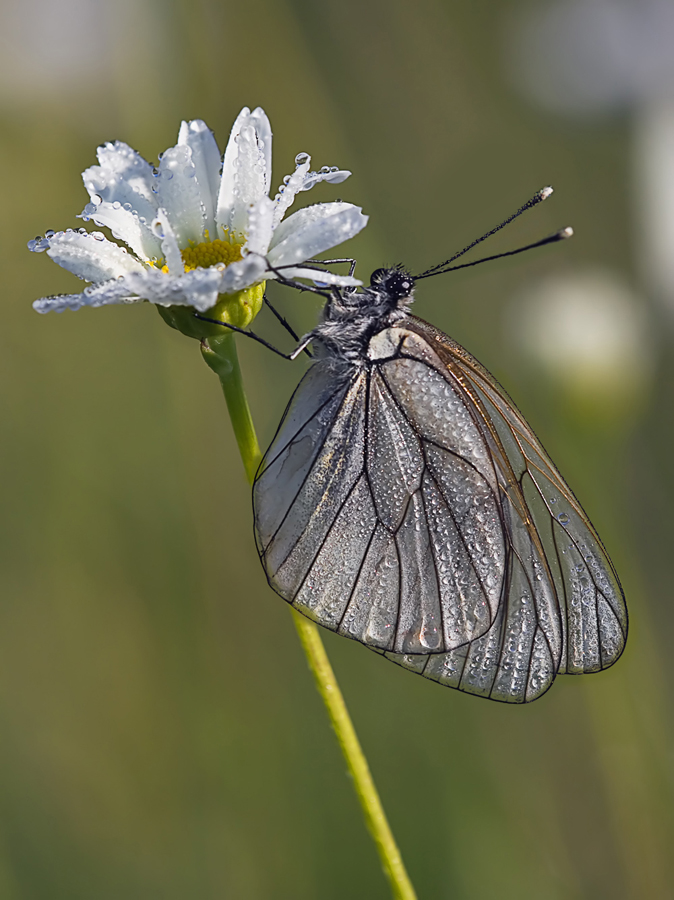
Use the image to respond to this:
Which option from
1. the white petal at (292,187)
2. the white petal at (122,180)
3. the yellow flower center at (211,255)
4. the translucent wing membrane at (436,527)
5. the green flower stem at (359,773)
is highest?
the white petal at (122,180)

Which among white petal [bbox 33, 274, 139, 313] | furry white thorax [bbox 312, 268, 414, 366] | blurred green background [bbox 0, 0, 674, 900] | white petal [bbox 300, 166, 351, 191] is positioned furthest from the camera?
blurred green background [bbox 0, 0, 674, 900]

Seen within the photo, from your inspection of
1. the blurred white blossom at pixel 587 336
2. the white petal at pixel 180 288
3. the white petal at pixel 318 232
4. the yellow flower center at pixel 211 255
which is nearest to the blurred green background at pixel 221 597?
the blurred white blossom at pixel 587 336

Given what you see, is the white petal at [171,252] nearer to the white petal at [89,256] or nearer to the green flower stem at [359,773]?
the white petal at [89,256]

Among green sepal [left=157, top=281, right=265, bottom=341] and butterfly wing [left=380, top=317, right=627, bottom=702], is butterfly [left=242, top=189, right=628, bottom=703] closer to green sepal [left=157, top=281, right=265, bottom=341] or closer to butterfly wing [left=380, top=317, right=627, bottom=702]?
butterfly wing [left=380, top=317, right=627, bottom=702]

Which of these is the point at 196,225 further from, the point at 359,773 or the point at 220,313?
the point at 359,773

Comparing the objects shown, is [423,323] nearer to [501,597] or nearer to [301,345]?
[301,345]

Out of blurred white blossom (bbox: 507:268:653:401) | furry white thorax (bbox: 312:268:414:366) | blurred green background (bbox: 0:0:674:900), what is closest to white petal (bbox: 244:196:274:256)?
furry white thorax (bbox: 312:268:414:366)

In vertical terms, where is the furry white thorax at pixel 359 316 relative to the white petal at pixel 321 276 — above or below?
above
